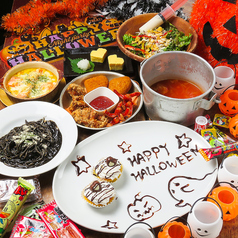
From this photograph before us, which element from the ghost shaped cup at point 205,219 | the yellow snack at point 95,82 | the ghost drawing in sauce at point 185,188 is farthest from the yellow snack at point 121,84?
the ghost shaped cup at point 205,219

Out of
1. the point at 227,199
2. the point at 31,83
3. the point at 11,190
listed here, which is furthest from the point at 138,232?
the point at 31,83

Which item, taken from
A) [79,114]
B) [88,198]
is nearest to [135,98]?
[79,114]

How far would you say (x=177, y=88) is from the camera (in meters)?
1.84

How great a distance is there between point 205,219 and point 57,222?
0.72 m

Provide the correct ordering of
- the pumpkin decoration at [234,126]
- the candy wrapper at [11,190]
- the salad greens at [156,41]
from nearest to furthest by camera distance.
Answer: the candy wrapper at [11,190]
the pumpkin decoration at [234,126]
the salad greens at [156,41]

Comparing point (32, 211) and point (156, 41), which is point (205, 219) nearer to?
point (32, 211)

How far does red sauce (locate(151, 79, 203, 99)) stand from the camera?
1798 millimetres

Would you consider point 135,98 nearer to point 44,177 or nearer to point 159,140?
point 159,140

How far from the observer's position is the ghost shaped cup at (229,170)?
134 cm

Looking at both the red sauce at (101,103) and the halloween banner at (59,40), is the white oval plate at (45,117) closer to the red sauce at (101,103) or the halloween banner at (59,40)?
the red sauce at (101,103)

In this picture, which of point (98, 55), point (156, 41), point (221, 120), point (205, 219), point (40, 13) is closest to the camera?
point (205, 219)

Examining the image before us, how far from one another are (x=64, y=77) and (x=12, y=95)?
1.29 ft

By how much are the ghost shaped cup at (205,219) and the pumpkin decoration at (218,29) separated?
1.01 meters

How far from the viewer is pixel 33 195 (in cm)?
143
